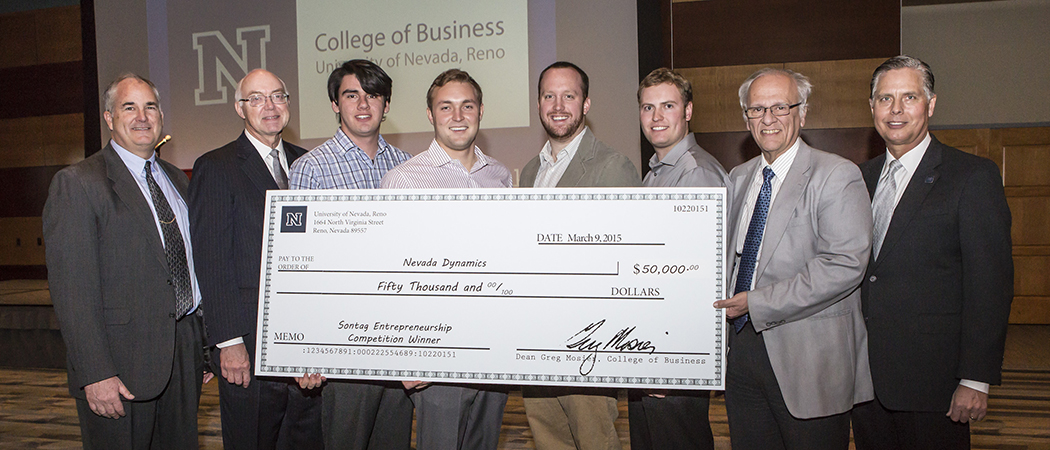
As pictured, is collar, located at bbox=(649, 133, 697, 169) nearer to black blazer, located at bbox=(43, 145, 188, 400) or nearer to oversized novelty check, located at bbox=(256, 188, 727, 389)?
oversized novelty check, located at bbox=(256, 188, 727, 389)

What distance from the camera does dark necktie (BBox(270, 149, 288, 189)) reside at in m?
2.08

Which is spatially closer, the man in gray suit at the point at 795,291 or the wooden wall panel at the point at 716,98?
the man in gray suit at the point at 795,291

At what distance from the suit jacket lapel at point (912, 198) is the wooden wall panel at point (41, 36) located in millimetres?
8182

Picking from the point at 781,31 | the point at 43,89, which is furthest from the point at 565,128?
the point at 43,89

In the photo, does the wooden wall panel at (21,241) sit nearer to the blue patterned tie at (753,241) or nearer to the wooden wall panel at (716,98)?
the wooden wall panel at (716,98)

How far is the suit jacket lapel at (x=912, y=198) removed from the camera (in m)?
1.69

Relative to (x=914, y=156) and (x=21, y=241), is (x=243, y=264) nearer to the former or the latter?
(x=914, y=156)

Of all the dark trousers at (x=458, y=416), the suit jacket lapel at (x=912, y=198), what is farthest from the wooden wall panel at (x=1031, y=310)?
the dark trousers at (x=458, y=416)

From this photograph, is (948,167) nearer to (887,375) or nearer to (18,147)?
(887,375)

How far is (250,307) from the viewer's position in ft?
6.19

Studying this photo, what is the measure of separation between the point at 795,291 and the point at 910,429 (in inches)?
25.4

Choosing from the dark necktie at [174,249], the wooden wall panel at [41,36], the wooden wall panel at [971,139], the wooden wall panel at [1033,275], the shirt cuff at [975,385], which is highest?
the wooden wall panel at [41,36]

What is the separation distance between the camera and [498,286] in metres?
1.60

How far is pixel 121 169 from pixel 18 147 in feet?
23.0
